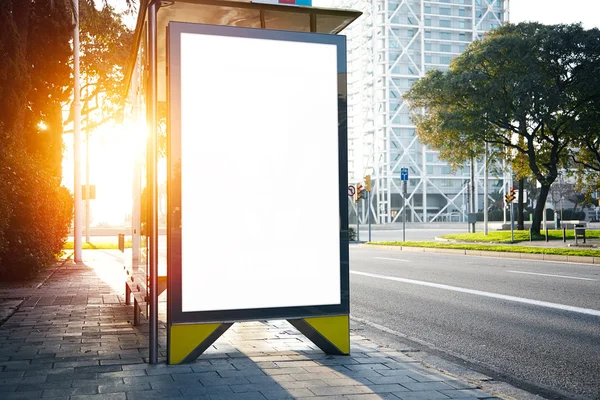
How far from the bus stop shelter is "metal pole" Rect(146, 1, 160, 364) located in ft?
0.04

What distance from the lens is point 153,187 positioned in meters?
5.58

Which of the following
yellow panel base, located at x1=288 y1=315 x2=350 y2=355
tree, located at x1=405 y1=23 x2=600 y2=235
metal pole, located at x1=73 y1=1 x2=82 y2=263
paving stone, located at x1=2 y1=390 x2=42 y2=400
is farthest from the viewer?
tree, located at x1=405 y1=23 x2=600 y2=235

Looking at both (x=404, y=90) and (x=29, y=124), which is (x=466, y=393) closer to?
(x=29, y=124)

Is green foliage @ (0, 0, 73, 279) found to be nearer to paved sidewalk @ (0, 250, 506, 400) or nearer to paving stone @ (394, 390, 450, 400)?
paved sidewalk @ (0, 250, 506, 400)

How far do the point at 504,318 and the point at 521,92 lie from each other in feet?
77.2

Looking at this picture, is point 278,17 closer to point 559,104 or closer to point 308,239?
point 308,239

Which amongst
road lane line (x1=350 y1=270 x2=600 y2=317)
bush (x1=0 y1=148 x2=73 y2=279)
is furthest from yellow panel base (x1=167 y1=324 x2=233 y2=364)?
bush (x1=0 y1=148 x2=73 y2=279)

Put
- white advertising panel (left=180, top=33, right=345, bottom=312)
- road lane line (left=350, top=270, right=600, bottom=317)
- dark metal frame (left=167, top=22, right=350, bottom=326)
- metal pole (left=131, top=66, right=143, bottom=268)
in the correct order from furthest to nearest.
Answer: road lane line (left=350, top=270, right=600, bottom=317) → metal pole (left=131, top=66, right=143, bottom=268) → white advertising panel (left=180, top=33, right=345, bottom=312) → dark metal frame (left=167, top=22, right=350, bottom=326)

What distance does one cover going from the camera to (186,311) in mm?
5355

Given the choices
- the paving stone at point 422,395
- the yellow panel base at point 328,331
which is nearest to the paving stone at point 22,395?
the yellow panel base at point 328,331

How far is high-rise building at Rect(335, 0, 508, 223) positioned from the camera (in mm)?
85688

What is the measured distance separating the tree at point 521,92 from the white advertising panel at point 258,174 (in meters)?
26.4

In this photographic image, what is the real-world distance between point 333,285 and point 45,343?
2867 millimetres

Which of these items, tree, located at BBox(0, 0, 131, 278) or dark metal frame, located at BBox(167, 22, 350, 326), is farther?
tree, located at BBox(0, 0, 131, 278)
